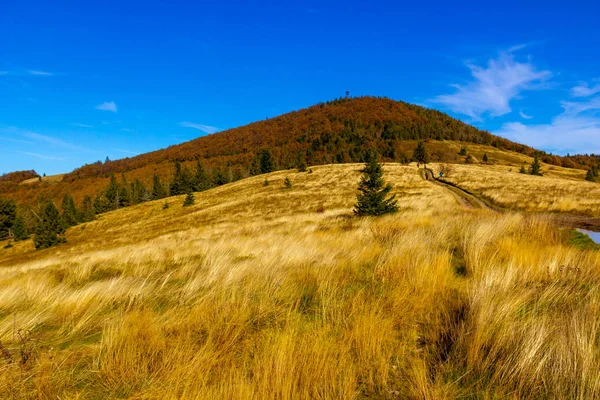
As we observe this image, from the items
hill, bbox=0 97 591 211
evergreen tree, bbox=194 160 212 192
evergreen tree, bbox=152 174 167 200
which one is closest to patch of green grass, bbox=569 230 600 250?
evergreen tree, bbox=194 160 212 192

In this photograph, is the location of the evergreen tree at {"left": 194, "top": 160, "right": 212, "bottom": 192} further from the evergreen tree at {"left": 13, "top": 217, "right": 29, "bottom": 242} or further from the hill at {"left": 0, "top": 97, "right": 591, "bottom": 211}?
the evergreen tree at {"left": 13, "top": 217, "right": 29, "bottom": 242}

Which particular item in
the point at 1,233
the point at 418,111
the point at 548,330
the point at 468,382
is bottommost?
the point at 1,233

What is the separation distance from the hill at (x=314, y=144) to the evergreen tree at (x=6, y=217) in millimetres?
62679

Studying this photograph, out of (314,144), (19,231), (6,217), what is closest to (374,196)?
(19,231)

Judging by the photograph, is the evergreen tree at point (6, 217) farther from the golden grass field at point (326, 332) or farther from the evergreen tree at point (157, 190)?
the golden grass field at point (326, 332)

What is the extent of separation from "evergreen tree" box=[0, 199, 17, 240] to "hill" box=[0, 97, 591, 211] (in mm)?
62679

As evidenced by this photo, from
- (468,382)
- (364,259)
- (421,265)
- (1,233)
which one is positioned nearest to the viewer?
(468,382)

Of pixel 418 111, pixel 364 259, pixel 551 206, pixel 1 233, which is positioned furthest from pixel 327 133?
pixel 364 259

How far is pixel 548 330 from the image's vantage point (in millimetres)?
1861

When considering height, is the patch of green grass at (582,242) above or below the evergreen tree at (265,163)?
below

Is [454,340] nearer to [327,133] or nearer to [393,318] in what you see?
[393,318]

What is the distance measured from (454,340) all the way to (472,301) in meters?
0.50

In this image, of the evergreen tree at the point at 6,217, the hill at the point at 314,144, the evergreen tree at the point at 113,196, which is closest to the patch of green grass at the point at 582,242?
the evergreen tree at the point at 6,217

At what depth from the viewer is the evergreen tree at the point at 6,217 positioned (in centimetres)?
6788
